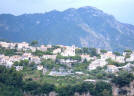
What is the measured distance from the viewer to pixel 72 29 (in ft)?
238

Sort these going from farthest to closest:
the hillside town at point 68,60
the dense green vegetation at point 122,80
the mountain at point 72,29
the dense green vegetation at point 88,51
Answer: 1. the mountain at point 72,29
2. the dense green vegetation at point 88,51
3. the hillside town at point 68,60
4. the dense green vegetation at point 122,80

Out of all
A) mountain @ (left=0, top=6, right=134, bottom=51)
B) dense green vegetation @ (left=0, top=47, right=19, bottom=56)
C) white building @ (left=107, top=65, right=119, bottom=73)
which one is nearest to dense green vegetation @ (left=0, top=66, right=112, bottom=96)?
white building @ (left=107, top=65, right=119, bottom=73)

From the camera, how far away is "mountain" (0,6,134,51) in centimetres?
6731

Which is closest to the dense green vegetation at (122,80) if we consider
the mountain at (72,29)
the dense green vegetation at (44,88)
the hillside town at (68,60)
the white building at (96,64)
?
the dense green vegetation at (44,88)

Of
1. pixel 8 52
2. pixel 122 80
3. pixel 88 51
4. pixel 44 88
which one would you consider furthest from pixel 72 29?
pixel 44 88

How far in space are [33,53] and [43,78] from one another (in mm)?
9564

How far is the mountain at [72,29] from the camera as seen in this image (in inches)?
2650

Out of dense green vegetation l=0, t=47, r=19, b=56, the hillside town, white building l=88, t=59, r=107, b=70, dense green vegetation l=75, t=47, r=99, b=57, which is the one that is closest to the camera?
the hillside town

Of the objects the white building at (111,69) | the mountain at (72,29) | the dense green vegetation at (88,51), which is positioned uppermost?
the mountain at (72,29)

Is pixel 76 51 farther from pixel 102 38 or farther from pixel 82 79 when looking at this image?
pixel 102 38

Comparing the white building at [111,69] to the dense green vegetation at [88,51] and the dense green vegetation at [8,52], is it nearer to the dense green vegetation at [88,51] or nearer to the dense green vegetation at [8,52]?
the dense green vegetation at [88,51]

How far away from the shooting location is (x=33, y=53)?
3138 cm

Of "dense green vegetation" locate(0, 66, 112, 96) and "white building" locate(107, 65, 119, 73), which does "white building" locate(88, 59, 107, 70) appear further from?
"dense green vegetation" locate(0, 66, 112, 96)

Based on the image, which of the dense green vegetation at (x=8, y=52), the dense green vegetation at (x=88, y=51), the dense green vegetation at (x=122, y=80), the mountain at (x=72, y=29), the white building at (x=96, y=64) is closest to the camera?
the dense green vegetation at (x=122, y=80)
